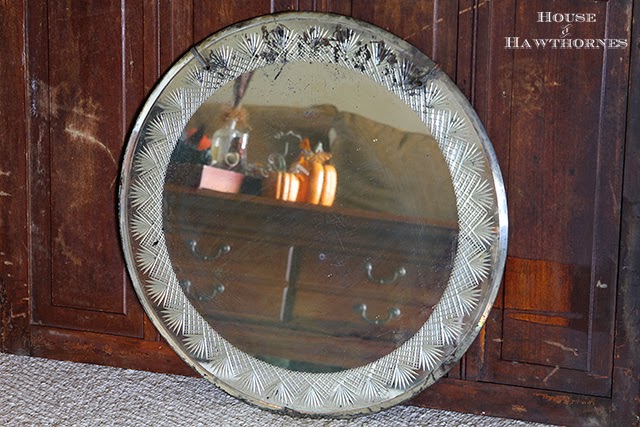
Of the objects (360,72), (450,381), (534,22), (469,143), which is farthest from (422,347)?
(534,22)

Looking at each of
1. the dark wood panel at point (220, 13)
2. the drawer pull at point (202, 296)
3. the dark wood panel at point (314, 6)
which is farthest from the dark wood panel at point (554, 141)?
the drawer pull at point (202, 296)

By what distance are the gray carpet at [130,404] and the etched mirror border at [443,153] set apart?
1.8 inches

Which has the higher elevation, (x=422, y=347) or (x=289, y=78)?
(x=289, y=78)

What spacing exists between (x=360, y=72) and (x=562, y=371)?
0.75 m

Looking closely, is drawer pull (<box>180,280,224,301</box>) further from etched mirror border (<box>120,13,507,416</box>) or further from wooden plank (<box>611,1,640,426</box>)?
wooden plank (<box>611,1,640,426</box>)

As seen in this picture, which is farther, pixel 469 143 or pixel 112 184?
pixel 112 184

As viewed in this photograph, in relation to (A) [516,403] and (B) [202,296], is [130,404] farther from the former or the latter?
Result: (A) [516,403]

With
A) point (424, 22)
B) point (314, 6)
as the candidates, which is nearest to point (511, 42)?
point (424, 22)

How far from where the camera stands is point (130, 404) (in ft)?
6.48

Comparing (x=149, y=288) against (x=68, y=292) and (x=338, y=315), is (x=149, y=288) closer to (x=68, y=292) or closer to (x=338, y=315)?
(x=68, y=292)

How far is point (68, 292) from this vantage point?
217 centimetres

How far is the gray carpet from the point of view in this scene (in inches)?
74.6

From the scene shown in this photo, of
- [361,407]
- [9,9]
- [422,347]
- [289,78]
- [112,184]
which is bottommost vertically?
[361,407]

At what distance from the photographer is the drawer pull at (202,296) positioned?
1968 mm
